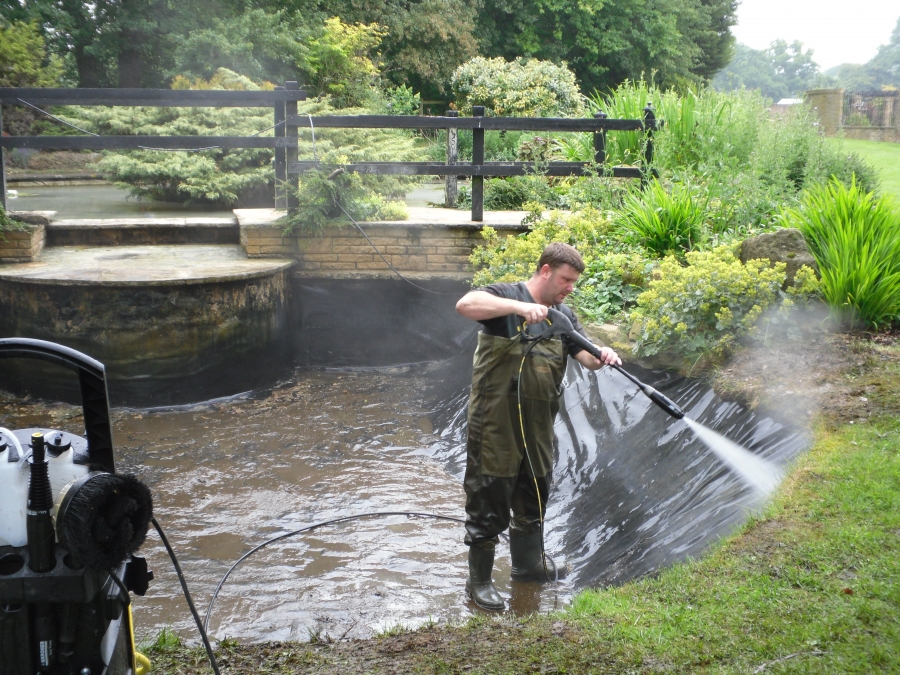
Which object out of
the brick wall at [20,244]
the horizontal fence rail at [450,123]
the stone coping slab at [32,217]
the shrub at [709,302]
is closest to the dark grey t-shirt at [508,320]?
the shrub at [709,302]


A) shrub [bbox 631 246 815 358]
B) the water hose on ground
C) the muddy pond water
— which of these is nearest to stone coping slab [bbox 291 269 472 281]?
the muddy pond water

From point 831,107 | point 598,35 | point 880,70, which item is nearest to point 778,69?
point 880,70

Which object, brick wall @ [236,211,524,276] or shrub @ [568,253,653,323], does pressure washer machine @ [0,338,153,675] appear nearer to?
shrub @ [568,253,653,323]

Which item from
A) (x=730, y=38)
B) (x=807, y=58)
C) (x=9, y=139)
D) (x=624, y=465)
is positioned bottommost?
(x=624, y=465)

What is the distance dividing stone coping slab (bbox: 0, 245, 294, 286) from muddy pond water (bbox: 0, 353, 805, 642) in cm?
121

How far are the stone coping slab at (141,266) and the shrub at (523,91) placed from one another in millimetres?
8652

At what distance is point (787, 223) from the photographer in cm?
690

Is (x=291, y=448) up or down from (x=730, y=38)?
down

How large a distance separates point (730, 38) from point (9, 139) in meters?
44.5

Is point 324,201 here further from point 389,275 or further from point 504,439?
point 504,439

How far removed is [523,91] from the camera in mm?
16500

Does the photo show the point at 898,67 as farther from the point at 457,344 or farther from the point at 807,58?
the point at 457,344

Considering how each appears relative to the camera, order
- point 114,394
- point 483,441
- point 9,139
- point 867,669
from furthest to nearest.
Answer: point 9,139 → point 114,394 → point 483,441 → point 867,669

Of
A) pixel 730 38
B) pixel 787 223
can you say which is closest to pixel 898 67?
pixel 730 38
